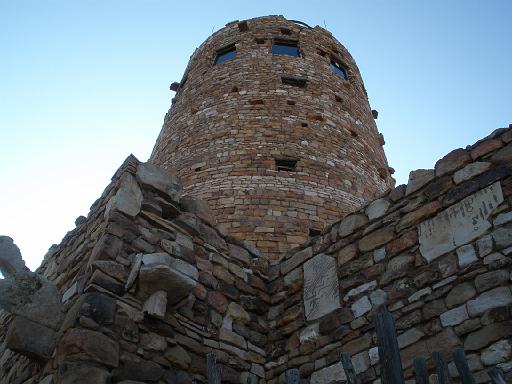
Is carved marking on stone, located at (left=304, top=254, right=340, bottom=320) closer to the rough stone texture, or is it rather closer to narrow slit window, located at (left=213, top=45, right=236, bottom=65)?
the rough stone texture

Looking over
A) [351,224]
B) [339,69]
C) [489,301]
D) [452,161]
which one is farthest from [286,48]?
[489,301]

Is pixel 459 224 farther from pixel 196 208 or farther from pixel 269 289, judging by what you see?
pixel 196 208

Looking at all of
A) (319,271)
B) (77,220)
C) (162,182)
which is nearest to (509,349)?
(319,271)

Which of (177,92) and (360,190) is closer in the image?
(360,190)

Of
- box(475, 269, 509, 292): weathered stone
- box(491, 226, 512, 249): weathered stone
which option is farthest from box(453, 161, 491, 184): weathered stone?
box(475, 269, 509, 292): weathered stone

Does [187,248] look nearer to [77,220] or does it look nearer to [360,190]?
[77,220]

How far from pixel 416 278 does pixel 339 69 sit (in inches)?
297

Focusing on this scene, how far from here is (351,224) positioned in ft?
15.0

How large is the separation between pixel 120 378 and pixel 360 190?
16.6 feet

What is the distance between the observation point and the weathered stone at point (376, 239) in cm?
420

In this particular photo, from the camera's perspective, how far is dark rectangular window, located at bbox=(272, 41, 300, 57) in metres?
10.0

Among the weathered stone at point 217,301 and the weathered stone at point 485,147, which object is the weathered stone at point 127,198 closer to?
the weathered stone at point 217,301

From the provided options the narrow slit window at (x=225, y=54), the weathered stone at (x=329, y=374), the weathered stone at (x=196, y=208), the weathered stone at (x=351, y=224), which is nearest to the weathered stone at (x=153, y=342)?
the weathered stone at (x=329, y=374)

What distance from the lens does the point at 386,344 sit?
2.39m
